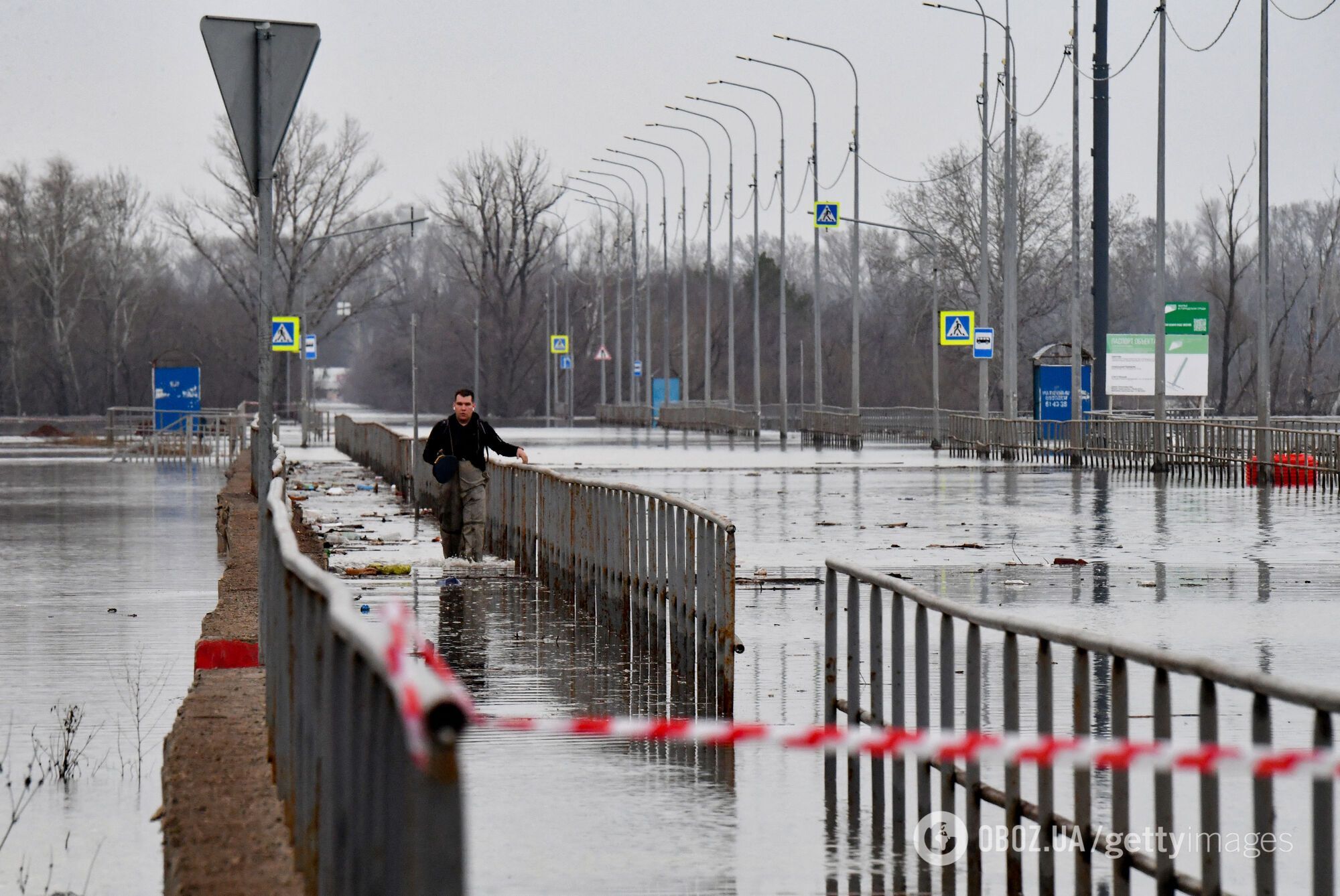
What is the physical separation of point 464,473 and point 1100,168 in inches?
1271

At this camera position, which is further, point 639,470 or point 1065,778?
point 639,470

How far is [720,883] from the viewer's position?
678 centimetres

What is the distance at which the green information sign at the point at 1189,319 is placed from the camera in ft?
175

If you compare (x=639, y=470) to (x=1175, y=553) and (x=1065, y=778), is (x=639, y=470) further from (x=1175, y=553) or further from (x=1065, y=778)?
(x=1065, y=778)

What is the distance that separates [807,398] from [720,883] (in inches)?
4890

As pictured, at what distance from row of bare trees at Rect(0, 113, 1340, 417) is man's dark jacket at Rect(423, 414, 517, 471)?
62.4 meters

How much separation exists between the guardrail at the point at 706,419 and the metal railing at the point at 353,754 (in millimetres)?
61832

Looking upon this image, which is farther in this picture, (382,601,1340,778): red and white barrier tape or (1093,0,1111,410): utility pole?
(1093,0,1111,410): utility pole

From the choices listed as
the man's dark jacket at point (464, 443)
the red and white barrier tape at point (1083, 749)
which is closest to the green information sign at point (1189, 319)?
the man's dark jacket at point (464, 443)

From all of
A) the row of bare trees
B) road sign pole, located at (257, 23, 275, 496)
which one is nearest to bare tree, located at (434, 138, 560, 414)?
the row of bare trees

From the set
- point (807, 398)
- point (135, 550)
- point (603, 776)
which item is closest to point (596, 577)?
point (603, 776)

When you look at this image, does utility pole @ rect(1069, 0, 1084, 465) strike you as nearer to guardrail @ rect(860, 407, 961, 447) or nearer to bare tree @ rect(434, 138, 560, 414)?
guardrail @ rect(860, 407, 961, 447)

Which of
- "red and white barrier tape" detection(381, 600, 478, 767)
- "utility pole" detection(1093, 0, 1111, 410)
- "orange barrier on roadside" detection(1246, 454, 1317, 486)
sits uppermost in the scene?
"utility pole" detection(1093, 0, 1111, 410)

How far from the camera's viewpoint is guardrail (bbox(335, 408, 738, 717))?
10.8m
